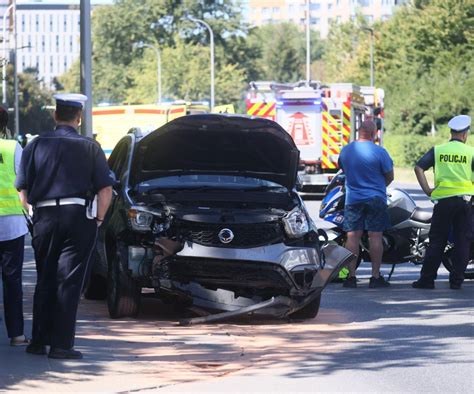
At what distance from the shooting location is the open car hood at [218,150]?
12859mm

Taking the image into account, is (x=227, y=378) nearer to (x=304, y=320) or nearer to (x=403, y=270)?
(x=304, y=320)

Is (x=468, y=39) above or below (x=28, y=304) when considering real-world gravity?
above

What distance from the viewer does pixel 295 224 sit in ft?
39.5

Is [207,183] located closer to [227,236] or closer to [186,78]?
[227,236]

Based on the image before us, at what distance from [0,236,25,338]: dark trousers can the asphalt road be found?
182 mm

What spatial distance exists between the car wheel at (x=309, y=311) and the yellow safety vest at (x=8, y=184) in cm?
297

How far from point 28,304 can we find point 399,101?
5331 centimetres

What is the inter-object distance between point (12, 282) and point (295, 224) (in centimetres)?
273

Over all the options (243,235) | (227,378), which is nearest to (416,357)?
(227,378)

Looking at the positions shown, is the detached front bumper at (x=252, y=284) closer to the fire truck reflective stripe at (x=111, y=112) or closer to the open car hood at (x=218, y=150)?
the open car hood at (x=218, y=150)

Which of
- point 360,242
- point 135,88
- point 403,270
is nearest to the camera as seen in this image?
point 360,242

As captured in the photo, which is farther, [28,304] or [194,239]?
[28,304]

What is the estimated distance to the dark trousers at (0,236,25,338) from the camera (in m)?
10.3

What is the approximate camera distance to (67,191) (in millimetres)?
9773
